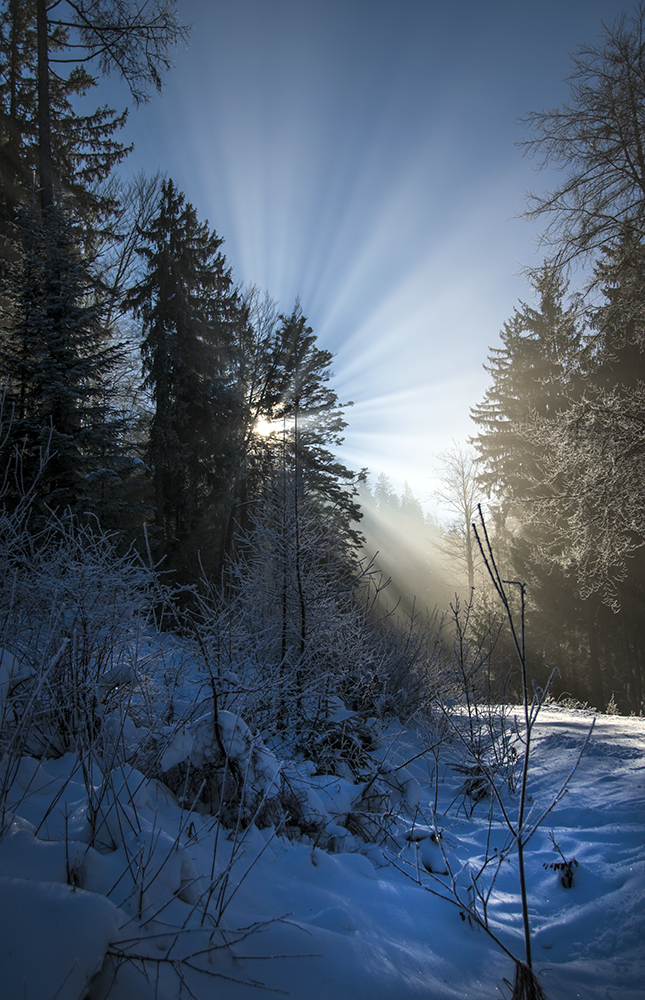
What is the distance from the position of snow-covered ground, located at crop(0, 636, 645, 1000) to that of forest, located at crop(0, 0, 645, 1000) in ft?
0.10

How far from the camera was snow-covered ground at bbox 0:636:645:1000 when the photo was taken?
142cm

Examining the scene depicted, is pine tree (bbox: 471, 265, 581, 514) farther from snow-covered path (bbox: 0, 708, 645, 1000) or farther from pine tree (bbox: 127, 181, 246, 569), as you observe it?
snow-covered path (bbox: 0, 708, 645, 1000)

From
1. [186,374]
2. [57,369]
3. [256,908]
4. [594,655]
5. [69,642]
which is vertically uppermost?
[186,374]

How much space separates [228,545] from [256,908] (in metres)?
13.5

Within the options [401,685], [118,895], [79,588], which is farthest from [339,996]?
[401,685]

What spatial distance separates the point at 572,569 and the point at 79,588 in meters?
15.9

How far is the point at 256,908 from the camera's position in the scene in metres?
2.00

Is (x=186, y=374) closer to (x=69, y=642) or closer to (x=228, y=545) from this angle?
(x=228, y=545)

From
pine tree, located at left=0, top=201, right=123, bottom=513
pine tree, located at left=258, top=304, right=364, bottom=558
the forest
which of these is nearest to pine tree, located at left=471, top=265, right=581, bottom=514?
the forest

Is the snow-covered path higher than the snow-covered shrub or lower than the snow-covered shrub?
lower

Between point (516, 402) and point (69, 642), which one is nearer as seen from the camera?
point (69, 642)

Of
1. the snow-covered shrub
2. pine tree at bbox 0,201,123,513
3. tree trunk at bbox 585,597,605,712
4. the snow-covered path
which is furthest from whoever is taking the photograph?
tree trunk at bbox 585,597,605,712

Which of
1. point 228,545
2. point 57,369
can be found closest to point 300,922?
point 57,369

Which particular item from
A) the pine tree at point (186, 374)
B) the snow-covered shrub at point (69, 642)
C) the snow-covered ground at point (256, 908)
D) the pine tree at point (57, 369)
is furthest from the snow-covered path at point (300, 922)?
the pine tree at point (186, 374)
